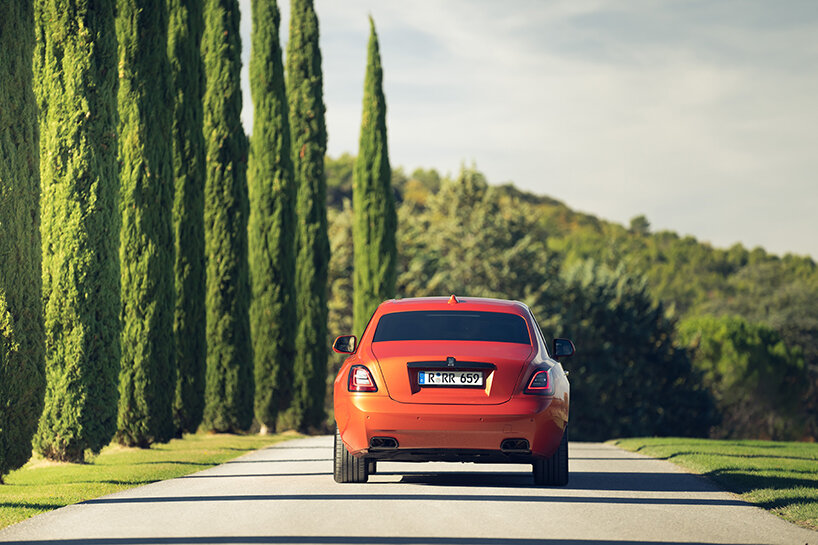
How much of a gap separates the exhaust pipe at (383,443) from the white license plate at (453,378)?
558mm

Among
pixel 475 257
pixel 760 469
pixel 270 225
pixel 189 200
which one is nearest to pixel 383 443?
pixel 760 469

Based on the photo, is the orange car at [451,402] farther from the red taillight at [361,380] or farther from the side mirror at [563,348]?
the side mirror at [563,348]

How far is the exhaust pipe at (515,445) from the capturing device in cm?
934

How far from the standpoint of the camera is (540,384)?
949 centimetres

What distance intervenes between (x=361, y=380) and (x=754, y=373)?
59.0 metres

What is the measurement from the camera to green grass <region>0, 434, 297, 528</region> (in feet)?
30.4

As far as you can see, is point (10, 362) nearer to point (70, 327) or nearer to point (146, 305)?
point (70, 327)

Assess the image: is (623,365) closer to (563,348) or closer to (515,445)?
(563,348)

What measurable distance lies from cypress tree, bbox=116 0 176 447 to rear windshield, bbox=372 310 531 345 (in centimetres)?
787

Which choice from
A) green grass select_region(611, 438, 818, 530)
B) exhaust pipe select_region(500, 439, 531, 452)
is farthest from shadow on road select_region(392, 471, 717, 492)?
exhaust pipe select_region(500, 439, 531, 452)

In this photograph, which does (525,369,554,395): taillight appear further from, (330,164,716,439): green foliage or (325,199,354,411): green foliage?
(325,199,354,411): green foliage

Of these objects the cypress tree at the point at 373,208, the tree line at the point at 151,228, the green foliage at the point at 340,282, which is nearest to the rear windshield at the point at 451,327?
the tree line at the point at 151,228

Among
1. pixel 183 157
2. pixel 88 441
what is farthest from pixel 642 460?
pixel 183 157

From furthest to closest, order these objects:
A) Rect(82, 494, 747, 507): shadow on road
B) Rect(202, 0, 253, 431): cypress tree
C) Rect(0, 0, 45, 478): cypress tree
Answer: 1. Rect(202, 0, 253, 431): cypress tree
2. Rect(0, 0, 45, 478): cypress tree
3. Rect(82, 494, 747, 507): shadow on road
